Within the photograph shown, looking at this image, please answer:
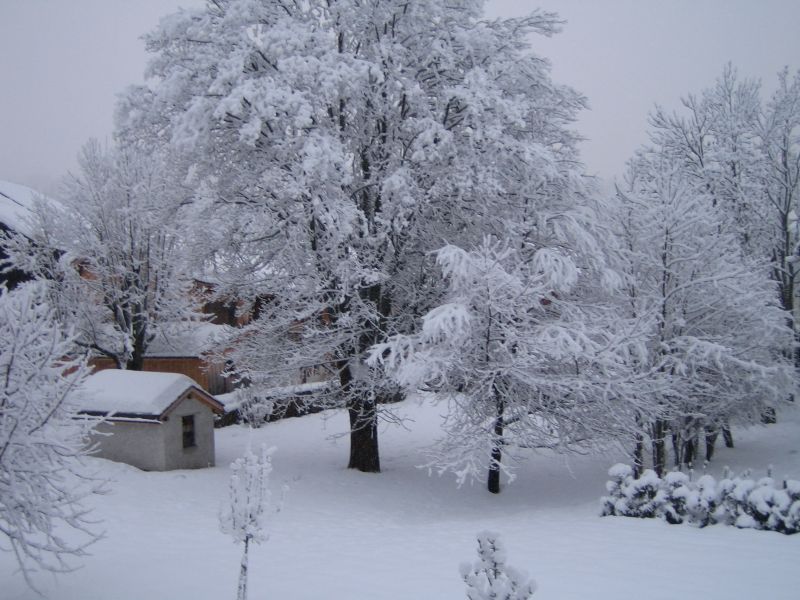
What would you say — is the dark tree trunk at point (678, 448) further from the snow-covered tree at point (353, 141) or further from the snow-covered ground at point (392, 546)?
the snow-covered tree at point (353, 141)

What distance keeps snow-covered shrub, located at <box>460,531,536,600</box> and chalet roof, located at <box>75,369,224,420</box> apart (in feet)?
34.9

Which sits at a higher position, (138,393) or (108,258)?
(108,258)

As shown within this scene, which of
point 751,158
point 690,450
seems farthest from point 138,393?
point 751,158

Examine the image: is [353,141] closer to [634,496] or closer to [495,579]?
[634,496]

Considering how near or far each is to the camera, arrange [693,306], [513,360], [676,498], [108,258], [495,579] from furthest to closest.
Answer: [108,258] → [693,306] → [513,360] → [676,498] → [495,579]

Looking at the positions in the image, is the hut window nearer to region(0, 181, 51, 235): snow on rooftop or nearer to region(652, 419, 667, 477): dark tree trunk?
region(0, 181, 51, 235): snow on rooftop

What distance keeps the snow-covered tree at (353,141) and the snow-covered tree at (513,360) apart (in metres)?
1.62

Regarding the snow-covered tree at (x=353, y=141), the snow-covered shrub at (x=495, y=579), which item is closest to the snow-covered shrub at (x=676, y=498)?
the snow-covered shrub at (x=495, y=579)

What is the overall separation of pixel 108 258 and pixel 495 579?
1767 centimetres

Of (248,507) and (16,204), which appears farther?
(16,204)

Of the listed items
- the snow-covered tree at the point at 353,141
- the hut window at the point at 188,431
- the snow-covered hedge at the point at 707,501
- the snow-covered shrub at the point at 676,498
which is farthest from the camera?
the hut window at the point at 188,431

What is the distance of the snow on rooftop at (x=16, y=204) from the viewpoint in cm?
1984

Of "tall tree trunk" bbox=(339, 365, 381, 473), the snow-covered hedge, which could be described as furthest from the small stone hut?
the snow-covered hedge

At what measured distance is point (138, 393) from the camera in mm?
14281
